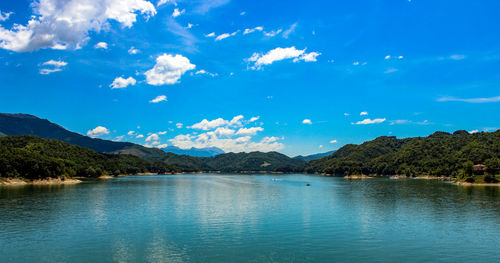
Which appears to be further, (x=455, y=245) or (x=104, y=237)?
(x=104, y=237)

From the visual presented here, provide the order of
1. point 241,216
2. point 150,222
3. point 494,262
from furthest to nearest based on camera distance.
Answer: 1. point 241,216
2. point 150,222
3. point 494,262

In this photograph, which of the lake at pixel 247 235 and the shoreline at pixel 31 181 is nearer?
the lake at pixel 247 235

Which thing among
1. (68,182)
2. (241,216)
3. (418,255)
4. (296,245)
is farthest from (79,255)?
(68,182)

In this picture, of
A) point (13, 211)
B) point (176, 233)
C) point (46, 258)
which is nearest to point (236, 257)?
point (176, 233)

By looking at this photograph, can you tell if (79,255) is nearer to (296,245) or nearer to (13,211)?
(296,245)

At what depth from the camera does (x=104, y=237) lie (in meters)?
40.5

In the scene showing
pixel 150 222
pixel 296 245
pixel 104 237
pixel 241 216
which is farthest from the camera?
pixel 241 216

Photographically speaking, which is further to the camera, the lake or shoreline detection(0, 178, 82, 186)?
shoreline detection(0, 178, 82, 186)

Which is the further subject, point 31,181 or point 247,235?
point 31,181

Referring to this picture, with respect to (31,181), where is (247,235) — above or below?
below

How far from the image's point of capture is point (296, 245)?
3706 cm

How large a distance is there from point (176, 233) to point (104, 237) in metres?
8.92

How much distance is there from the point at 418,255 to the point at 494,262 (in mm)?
6534

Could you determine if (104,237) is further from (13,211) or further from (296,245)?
(13,211)
